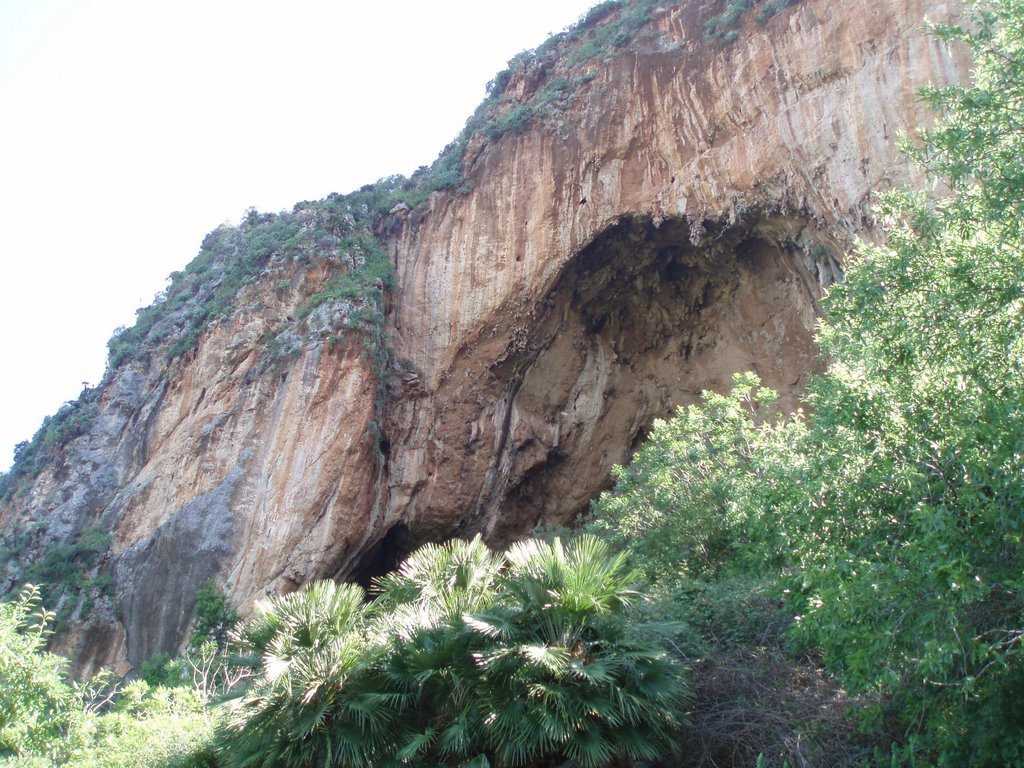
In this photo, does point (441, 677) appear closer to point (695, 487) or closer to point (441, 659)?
point (441, 659)

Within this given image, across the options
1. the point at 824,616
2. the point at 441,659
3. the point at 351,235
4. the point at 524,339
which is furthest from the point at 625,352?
the point at 824,616

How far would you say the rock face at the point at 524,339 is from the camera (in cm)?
1647

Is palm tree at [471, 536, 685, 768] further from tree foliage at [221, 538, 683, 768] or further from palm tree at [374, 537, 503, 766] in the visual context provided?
palm tree at [374, 537, 503, 766]

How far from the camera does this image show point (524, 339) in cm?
2006

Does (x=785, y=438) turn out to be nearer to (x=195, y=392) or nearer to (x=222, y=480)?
(x=222, y=480)

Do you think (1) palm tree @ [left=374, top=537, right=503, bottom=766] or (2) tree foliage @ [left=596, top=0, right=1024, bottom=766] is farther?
(1) palm tree @ [left=374, top=537, right=503, bottom=766]

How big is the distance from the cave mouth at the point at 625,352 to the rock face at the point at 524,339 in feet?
0.20

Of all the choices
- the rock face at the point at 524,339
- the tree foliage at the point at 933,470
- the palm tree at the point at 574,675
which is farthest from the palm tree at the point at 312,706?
the rock face at the point at 524,339

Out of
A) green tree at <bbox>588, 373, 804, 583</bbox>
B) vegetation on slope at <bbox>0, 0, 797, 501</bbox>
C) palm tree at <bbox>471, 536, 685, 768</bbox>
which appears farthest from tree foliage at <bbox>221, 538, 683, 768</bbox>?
vegetation on slope at <bbox>0, 0, 797, 501</bbox>

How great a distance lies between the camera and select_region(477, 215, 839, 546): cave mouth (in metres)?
18.8

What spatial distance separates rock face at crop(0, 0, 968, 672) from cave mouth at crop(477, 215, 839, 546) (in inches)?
2.4

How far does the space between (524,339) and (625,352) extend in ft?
10.4

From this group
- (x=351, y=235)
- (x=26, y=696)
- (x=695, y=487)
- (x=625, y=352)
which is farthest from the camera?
(x=351, y=235)

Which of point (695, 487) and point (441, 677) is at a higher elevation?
point (695, 487)
